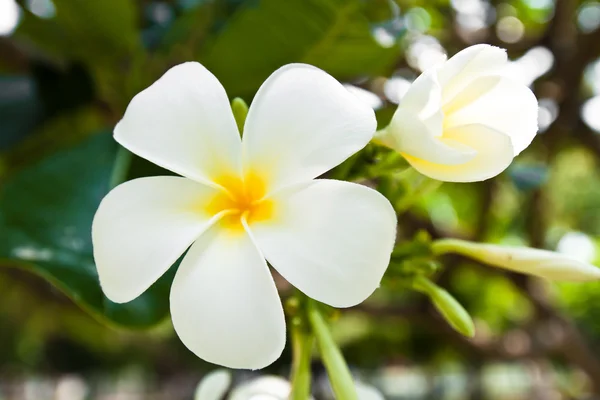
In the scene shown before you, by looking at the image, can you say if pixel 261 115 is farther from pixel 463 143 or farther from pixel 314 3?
pixel 314 3

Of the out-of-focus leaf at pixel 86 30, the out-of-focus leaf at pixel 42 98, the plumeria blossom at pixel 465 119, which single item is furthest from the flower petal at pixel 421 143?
the out-of-focus leaf at pixel 42 98

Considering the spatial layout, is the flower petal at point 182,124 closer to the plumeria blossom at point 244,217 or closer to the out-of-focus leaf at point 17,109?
the plumeria blossom at point 244,217

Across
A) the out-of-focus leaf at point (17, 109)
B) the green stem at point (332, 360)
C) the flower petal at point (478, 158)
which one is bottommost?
the out-of-focus leaf at point (17, 109)

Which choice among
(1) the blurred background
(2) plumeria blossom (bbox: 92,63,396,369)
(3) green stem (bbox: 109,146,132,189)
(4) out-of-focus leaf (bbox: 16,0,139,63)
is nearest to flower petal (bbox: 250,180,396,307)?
(2) plumeria blossom (bbox: 92,63,396,369)

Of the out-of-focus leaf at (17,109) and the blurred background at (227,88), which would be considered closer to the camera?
the blurred background at (227,88)

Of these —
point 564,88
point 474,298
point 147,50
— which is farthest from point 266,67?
point 474,298

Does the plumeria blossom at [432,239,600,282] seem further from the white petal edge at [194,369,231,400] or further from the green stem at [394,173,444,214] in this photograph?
the white petal edge at [194,369,231,400]
